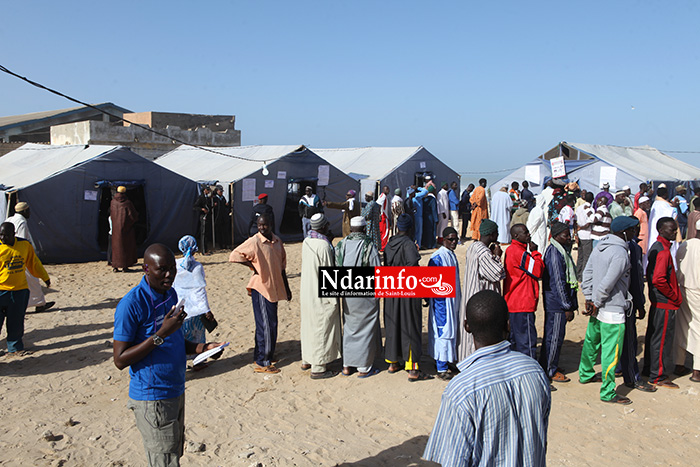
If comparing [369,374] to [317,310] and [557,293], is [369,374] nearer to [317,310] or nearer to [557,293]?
[317,310]

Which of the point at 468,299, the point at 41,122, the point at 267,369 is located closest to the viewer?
the point at 468,299

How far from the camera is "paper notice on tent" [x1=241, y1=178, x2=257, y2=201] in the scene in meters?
15.6

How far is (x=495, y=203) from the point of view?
48.5ft

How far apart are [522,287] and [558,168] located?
54.8 ft

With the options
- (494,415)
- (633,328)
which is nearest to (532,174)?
(633,328)

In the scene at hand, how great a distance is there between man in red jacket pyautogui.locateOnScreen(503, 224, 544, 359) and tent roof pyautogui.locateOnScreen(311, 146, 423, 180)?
44.9ft

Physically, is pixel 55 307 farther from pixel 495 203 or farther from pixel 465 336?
pixel 495 203

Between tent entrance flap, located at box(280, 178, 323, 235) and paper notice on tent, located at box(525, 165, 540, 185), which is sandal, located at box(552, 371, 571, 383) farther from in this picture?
paper notice on tent, located at box(525, 165, 540, 185)

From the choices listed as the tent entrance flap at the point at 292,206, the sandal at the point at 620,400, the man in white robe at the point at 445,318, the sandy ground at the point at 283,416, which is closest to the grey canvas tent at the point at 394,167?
the tent entrance flap at the point at 292,206

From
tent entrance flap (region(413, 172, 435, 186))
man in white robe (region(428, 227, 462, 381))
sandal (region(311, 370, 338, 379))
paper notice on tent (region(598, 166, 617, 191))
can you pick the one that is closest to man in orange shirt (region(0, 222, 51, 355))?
sandal (region(311, 370, 338, 379))

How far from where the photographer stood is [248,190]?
15758mm

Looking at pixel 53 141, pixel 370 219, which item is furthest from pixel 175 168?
pixel 370 219

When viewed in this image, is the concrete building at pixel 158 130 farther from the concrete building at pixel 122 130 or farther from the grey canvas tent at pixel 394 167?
the grey canvas tent at pixel 394 167

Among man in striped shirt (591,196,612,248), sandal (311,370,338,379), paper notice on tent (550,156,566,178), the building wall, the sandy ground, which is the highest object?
the building wall
